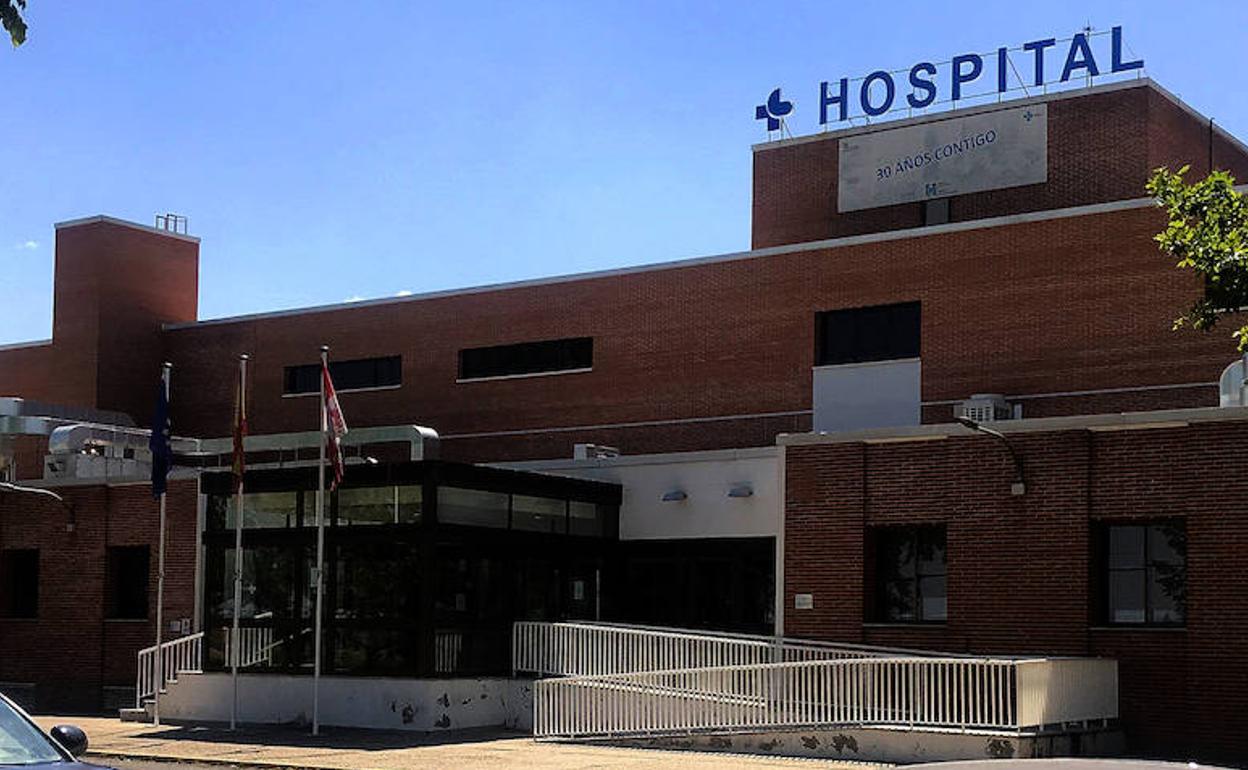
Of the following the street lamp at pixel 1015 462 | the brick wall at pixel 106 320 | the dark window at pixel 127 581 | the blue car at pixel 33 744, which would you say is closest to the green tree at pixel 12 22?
the blue car at pixel 33 744

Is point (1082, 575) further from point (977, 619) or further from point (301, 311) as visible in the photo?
point (301, 311)

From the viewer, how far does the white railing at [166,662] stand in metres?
29.8

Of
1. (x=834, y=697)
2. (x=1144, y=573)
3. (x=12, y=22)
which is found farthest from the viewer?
(x=1144, y=573)

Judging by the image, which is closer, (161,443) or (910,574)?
(910,574)

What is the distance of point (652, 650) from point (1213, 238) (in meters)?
11.2

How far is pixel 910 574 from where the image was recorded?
25.7 metres

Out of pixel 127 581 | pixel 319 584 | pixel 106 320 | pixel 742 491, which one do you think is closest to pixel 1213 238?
pixel 742 491

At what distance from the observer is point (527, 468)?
33062 mm

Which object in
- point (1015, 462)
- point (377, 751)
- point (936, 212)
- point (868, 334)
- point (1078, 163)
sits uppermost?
point (1078, 163)

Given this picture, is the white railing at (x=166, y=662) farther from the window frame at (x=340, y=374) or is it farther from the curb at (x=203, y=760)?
the window frame at (x=340, y=374)

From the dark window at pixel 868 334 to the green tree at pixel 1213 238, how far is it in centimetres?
1489

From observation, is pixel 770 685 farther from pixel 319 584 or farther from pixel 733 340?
pixel 733 340

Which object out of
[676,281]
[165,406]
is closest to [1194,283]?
[676,281]

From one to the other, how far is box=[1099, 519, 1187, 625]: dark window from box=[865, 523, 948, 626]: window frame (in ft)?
7.80
